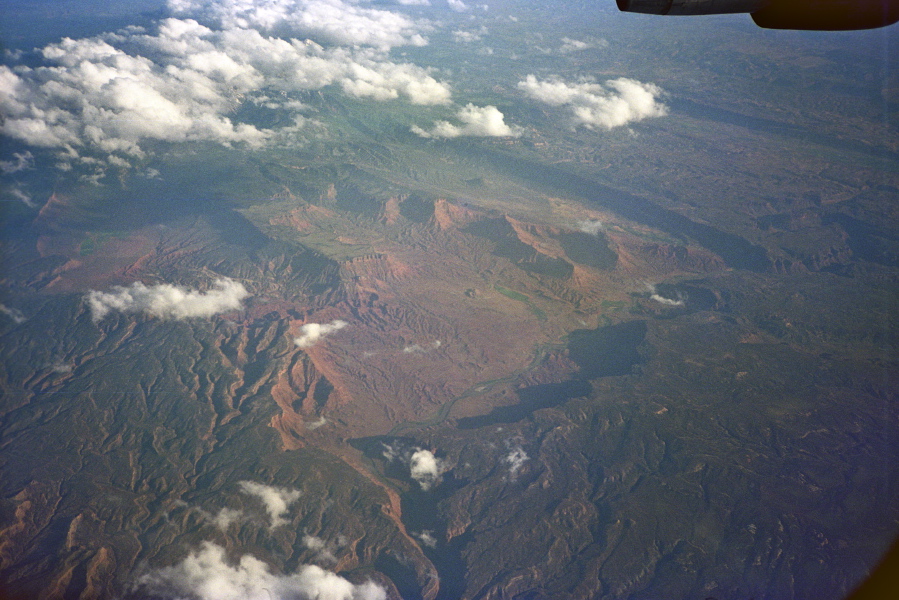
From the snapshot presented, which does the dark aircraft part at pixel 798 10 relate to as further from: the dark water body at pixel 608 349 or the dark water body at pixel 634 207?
the dark water body at pixel 634 207

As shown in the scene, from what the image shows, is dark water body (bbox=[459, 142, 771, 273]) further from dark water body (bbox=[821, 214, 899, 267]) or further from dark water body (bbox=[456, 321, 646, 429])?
dark water body (bbox=[456, 321, 646, 429])

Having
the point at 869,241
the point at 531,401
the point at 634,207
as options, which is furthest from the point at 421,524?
the point at 869,241

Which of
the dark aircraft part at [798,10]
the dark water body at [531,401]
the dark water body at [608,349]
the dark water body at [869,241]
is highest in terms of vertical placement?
the dark aircraft part at [798,10]

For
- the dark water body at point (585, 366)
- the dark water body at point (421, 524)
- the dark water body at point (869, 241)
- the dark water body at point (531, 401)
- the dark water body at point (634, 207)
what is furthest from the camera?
the dark water body at point (634, 207)

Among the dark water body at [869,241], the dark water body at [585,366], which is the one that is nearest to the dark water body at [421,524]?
the dark water body at [585,366]

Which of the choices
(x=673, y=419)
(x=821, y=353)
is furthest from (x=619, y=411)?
(x=821, y=353)

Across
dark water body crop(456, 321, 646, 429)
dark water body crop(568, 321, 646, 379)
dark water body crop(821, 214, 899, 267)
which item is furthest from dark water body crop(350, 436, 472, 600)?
dark water body crop(821, 214, 899, 267)
